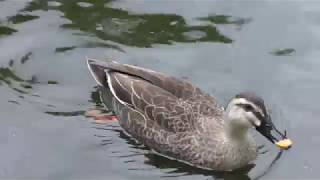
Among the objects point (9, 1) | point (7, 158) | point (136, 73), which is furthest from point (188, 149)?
point (9, 1)

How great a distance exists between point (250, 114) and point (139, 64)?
7.57 ft

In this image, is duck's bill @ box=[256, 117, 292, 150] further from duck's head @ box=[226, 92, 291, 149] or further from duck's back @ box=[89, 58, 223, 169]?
duck's back @ box=[89, 58, 223, 169]

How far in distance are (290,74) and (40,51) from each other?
299 centimetres

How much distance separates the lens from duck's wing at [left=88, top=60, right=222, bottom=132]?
28.6ft

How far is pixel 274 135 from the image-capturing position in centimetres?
875

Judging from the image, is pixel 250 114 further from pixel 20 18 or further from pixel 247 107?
pixel 20 18

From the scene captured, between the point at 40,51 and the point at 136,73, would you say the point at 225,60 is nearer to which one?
the point at 136,73

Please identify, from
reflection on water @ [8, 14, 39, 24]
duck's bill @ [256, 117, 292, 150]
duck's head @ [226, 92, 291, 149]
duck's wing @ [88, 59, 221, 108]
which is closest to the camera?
duck's head @ [226, 92, 291, 149]

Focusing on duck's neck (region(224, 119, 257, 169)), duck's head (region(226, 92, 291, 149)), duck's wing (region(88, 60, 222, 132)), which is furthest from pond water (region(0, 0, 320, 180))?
duck's head (region(226, 92, 291, 149))

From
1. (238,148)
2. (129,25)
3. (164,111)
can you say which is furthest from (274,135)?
(129,25)

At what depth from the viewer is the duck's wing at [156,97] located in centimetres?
873

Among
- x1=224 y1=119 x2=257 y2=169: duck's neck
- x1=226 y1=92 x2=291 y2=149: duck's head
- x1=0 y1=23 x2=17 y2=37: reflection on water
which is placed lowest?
x1=224 y1=119 x2=257 y2=169: duck's neck

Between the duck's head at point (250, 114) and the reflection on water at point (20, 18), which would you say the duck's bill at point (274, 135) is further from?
the reflection on water at point (20, 18)

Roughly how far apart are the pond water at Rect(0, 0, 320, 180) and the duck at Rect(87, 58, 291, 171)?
14cm
